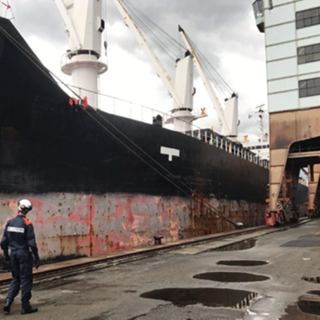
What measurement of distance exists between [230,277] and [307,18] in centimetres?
2056

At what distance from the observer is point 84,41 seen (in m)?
18.1

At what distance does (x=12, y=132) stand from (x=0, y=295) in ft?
16.1

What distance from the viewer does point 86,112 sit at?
1305 centimetres

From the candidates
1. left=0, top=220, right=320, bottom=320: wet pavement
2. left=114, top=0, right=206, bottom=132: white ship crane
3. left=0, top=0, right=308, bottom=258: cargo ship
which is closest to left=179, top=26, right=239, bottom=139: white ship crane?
left=114, top=0, right=206, bottom=132: white ship crane

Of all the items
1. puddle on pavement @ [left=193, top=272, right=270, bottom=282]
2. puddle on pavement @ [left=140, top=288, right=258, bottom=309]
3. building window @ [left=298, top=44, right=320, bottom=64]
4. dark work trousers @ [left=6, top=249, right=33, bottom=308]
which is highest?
building window @ [left=298, top=44, right=320, bottom=64]

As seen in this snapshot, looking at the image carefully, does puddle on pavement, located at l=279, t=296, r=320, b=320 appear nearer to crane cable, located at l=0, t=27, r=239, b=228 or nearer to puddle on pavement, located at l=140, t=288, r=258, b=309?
puddle on pavement, located at l=140, t=288, r=258, b=309

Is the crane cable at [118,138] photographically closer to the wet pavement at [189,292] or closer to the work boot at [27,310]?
the wet pavement at [189,292]

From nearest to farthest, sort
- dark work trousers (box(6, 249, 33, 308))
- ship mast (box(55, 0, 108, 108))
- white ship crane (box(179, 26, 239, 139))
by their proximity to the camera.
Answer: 1. dark work trousers (box(6, 249, 33, 308))
2. ship mast (box(55, 0, 108, 108))
3. white ship crane (box(179, 26, 239, 139))

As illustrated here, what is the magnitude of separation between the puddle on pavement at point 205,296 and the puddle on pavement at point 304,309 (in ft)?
2.39

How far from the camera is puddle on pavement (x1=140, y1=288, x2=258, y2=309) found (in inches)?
241

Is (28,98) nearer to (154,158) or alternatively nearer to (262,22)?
(154,158)

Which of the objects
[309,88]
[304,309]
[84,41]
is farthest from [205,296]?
[309,88]

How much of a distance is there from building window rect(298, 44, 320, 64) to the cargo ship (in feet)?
32.1

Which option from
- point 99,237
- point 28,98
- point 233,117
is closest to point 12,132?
point 28,98
